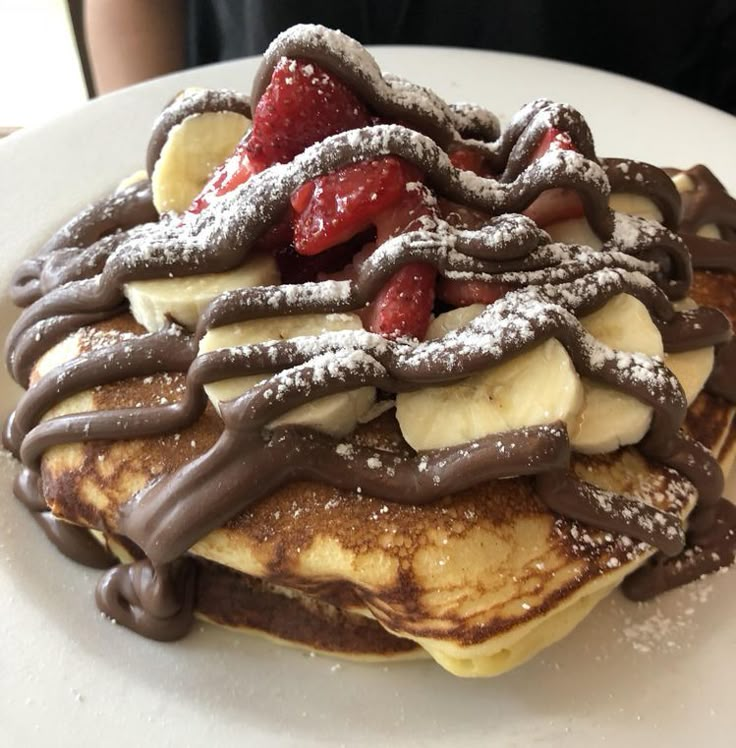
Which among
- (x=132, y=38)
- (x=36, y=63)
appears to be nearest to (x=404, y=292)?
(x=132, y=38)

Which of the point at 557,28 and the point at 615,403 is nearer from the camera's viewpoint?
the point at 615,403

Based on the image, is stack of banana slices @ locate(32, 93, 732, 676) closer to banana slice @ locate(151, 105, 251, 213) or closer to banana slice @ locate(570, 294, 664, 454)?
banana slice @ locate(570, 294, 664, 454)

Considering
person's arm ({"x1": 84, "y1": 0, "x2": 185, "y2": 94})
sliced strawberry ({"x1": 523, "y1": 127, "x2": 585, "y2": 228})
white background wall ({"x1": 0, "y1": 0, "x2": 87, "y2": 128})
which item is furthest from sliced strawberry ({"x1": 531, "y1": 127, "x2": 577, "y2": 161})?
white background wall ({"x1": 0, "y1": 0, "x2": 87, "y2": 128})

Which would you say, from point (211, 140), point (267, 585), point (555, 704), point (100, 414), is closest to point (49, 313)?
point (100, 414)

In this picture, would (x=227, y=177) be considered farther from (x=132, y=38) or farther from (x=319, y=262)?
(x=132, y=38)

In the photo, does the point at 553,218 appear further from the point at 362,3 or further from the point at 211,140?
the point at 362,3
